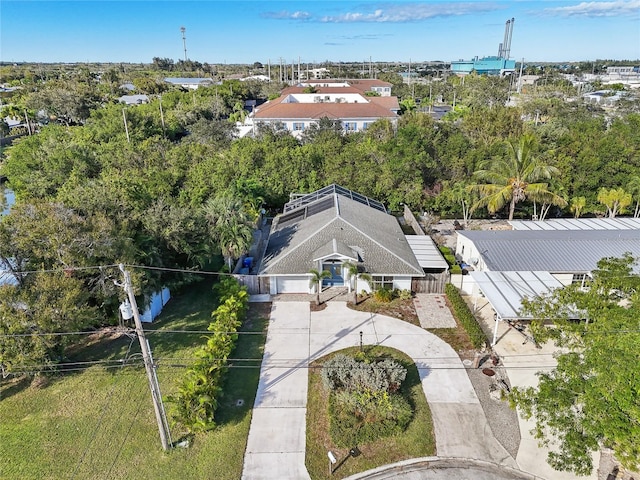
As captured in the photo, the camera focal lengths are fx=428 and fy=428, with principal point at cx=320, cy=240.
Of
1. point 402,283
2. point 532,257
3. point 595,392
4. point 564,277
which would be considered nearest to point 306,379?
point 402,283

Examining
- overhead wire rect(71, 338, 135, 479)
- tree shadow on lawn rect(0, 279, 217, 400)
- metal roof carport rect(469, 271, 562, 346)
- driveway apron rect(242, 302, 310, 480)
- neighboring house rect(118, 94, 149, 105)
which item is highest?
neighboring house rect(118, 94, 149, 105)

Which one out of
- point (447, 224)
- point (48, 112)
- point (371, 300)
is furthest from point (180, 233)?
point (48, 112)

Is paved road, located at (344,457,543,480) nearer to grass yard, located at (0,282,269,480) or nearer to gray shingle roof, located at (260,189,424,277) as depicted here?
grass yard, located at (0,282,269,480)

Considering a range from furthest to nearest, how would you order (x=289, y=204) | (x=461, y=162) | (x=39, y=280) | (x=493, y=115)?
(x=493, y=115) → (x=461, y=162) → (x=289, y=204) → (x=39, y=280)

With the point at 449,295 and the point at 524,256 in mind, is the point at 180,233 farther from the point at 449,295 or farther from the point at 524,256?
the point at 524,256

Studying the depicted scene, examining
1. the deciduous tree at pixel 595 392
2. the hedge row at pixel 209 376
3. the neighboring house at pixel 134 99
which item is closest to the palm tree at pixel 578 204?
the deciduous tree at pixel 595 392

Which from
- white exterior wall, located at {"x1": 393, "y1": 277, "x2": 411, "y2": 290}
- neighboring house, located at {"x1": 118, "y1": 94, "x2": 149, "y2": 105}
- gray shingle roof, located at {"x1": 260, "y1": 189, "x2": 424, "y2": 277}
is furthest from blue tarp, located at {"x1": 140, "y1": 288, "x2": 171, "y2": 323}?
neighboring house, located at {"x1": 118, "y1": 94, "x2": 149, "y2": 105}
